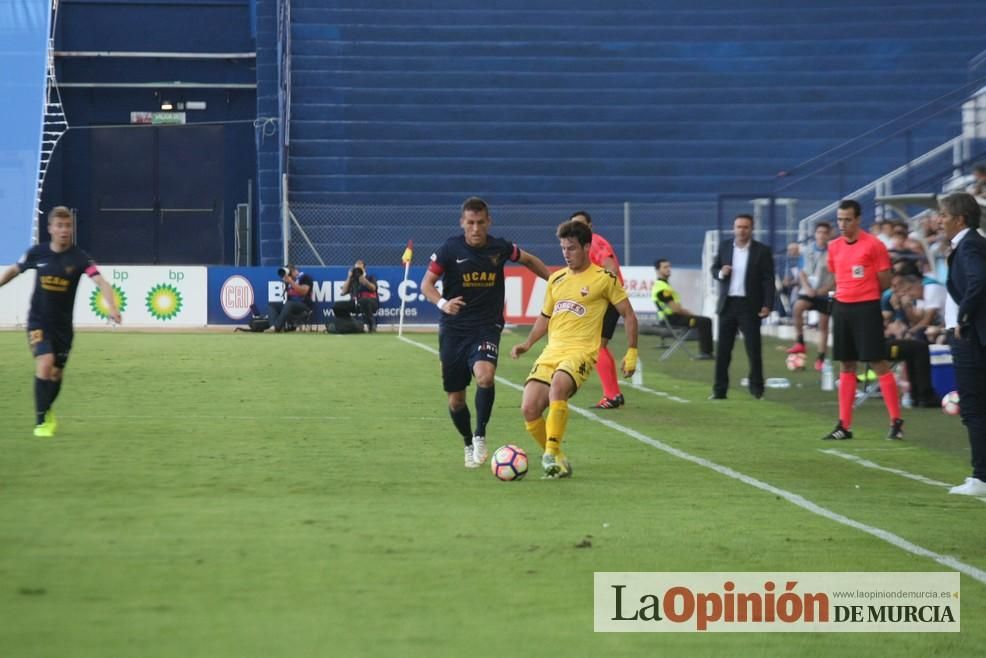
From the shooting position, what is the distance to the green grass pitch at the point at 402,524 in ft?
19.0

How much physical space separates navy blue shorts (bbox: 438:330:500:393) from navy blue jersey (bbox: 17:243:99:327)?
3.67m

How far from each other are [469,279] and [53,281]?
4028 mm

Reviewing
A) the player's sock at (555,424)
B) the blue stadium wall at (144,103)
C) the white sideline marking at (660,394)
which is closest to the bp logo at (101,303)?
the blue stadium wall at (144,103)

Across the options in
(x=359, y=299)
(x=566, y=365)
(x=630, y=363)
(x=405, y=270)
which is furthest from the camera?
(x=405, y=270)

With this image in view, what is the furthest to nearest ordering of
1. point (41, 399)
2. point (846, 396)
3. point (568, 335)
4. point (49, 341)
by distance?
point (846, 396), point (49, 341), point (41, 399), point (568, 335)

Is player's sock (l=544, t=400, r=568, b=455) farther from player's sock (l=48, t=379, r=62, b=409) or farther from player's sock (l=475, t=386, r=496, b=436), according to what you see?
player's sock (l=48, t=379, r=62, b=409)

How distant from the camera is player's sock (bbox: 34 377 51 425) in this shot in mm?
12758

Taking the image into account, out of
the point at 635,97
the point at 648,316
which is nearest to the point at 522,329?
the point at 648,316

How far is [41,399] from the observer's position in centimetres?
1278

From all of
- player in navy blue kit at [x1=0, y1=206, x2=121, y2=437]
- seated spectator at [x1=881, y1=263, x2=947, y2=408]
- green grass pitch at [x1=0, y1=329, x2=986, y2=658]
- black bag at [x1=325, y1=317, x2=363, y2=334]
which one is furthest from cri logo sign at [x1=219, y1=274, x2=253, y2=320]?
player in navy blue kit at [x1=0, y1=206, x2=121, y2=437]

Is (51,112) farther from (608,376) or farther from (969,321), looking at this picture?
(969,321)

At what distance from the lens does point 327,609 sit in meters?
6.09

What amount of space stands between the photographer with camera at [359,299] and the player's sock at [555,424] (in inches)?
946

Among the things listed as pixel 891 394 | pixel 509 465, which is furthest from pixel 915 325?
pixel 509 465
